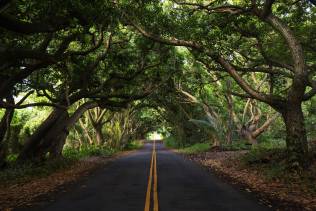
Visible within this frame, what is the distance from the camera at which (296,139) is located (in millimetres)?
14398

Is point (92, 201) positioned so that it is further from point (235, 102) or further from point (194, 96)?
point (235, 102)

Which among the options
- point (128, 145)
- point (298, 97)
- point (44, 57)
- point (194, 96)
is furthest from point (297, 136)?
point (128, 145)

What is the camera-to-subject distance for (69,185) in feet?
45.5

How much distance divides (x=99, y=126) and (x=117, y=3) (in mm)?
25017

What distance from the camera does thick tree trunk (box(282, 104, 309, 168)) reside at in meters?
14.3

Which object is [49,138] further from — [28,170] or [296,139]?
[296,139]

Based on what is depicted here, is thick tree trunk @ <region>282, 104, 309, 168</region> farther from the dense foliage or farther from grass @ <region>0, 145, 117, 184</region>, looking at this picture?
grass @ <region>0, 145, 117, 184</region>

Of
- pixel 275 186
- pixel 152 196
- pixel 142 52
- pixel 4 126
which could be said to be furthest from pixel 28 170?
pixel 275 186

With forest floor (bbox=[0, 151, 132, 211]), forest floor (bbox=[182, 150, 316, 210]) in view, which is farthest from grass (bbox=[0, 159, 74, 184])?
forest floor (bbox=[182, 150, 316, 210])

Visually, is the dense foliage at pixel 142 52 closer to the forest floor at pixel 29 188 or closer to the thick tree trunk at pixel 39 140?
the thick tree trunk at pixel 39 140

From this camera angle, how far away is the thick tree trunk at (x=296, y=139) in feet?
46.8

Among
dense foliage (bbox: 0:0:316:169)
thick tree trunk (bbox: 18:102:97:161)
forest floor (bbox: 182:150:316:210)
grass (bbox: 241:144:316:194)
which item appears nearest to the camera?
forest floor (bbox: 182:150:316:210)

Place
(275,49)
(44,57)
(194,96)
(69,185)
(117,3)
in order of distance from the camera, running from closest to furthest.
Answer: (44,57) < (69,185) < (117,3) < (275,49) < (194,96)

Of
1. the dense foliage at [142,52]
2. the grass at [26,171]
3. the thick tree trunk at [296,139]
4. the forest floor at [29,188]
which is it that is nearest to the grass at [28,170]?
the grass at [26,171]
